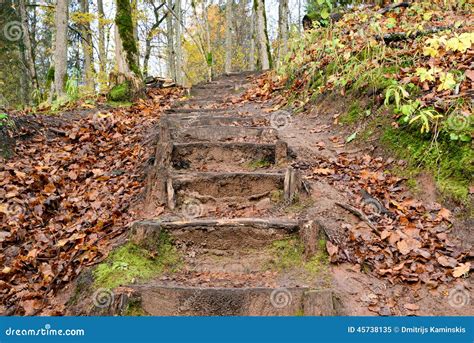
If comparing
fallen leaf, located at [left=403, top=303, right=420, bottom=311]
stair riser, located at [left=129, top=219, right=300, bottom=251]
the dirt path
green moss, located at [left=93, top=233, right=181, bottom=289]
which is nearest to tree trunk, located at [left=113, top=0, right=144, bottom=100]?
the dirt path

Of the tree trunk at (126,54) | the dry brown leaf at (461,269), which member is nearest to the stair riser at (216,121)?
the tree trunk at (126,54)

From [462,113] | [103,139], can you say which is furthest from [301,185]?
[103,139]

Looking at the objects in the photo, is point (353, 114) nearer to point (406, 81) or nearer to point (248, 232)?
point (406, 81)

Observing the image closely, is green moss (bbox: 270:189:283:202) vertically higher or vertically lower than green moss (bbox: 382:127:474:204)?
lower

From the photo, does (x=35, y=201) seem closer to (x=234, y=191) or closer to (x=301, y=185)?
(x=234, y=191)

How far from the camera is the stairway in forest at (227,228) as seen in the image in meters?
2.96

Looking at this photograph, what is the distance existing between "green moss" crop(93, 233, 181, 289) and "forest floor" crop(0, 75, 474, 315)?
0.01 meters

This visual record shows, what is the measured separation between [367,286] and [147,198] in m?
2.44

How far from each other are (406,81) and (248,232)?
3.10 metres

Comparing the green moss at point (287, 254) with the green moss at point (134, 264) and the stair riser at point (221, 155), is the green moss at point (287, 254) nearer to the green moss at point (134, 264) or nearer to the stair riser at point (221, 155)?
the green moss at point (134, 264)

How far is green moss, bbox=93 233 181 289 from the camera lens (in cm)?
315

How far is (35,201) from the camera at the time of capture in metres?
4.54

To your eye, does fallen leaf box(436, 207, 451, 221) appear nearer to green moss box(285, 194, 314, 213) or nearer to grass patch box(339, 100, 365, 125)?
green moss box(285, 194, 314, 213)

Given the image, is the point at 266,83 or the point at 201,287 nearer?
the point at 201,287
